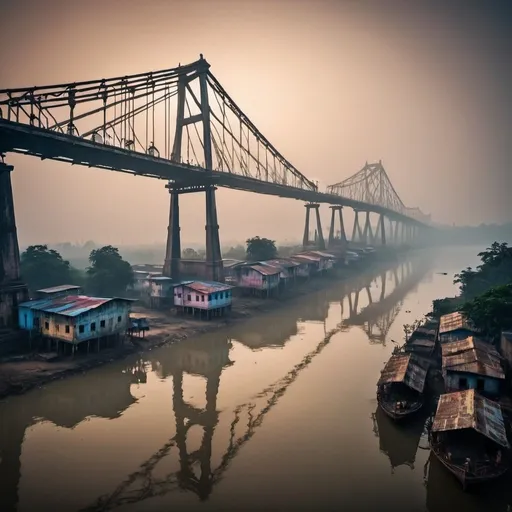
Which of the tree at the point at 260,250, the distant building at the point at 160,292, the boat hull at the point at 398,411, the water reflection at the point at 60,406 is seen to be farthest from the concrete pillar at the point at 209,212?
the boat hull at the point at 398,411

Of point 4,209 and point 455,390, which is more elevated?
point 4,209

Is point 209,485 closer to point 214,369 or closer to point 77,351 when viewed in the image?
point 214,369

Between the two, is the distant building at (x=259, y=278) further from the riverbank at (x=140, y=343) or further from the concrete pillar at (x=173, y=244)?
the concrete pillar at (x=173, y=244)

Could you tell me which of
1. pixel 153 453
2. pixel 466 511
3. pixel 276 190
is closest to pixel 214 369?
pixel 153 453

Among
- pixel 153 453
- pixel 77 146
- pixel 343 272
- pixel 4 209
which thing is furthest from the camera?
pixel 343 272

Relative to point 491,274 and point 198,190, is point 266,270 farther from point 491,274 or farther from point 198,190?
point 491,274

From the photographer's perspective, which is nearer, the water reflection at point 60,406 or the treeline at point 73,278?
the water reflection at point 60,406

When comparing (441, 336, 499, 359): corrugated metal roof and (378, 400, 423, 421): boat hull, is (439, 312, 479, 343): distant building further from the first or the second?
(378, 400, 423, 421): boat hull
